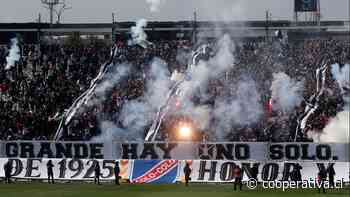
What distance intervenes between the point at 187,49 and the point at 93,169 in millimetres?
16076

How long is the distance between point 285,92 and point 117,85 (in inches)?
504

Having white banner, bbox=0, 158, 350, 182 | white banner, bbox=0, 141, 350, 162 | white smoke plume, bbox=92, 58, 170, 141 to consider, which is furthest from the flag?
white smoke plume, bbox=92, 58, 170, 141

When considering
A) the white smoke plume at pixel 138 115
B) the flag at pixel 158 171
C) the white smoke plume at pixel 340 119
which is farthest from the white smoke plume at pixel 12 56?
the white smoke plume at pixel 340 119

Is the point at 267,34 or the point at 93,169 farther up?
the point at 267,34

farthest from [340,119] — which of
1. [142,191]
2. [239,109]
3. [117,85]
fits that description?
[117,85]

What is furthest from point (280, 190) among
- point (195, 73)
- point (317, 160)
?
point (195, 73)

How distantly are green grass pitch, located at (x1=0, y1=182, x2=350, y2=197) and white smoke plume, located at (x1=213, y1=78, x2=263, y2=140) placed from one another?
6.90 meters

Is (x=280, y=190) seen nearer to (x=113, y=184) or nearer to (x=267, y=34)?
(x=113, y=184)

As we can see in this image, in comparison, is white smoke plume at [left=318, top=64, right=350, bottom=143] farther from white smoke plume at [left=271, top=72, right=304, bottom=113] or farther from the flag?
the flag

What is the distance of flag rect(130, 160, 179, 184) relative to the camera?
39062 millimetres

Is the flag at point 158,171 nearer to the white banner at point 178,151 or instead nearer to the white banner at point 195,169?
the white banner at point 195,169

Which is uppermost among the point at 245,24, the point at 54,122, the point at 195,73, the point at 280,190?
the point at 245,24

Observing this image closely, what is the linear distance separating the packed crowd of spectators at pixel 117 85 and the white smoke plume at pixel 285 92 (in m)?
0.37

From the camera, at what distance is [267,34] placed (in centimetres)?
5597
